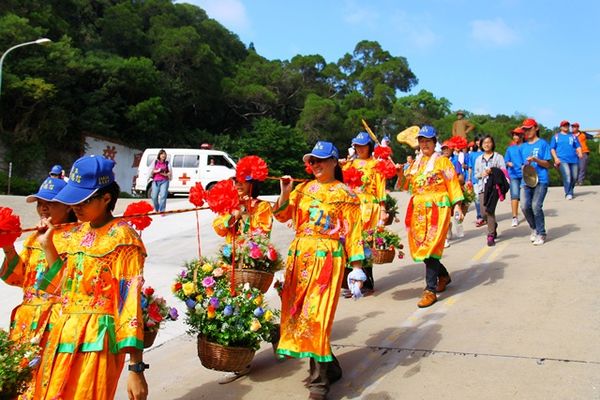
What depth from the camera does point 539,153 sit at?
33.7 feet

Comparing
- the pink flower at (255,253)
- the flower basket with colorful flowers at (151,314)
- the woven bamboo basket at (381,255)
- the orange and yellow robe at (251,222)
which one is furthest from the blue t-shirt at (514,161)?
the flower basket with colorful flowers at (151,314)

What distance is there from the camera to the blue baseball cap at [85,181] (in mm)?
3500

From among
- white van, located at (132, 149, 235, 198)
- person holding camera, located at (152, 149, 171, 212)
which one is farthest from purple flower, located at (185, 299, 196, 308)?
white van, located at (132, 149, 235, 198)

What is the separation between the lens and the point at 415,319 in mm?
6941

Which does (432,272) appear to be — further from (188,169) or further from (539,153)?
(188,169)

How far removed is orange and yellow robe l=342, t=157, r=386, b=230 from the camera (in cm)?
854

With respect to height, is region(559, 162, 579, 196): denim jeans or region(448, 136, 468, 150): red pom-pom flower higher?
region(448, 136, 468, 150): red pom-pom flower

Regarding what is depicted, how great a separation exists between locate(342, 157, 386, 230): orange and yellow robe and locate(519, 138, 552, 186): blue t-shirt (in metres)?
3.20

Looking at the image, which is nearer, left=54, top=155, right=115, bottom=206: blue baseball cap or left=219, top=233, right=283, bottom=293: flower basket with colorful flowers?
left=54, top=155, right=115, bottom=206: blue baseball cap

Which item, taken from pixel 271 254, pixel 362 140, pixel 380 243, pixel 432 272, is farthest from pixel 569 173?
pixel 271 254

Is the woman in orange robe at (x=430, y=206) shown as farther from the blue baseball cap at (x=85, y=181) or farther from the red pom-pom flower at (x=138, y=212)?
the blue baseball cap at (x=85, y=181)

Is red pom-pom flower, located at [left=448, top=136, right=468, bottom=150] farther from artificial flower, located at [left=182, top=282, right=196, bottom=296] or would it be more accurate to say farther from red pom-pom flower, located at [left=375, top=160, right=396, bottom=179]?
artificial flower, located at [left=182, top=282, right=196, bottom=296]

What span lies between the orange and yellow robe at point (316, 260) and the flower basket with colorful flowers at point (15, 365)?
210 centimetres

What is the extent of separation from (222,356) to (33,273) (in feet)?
5.12
